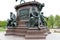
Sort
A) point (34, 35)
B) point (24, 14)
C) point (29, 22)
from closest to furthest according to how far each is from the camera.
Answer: point (34, 35) → point (29, 22) → point (24, 14)

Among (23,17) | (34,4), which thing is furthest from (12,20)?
(34,4)

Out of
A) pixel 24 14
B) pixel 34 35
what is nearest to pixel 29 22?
pixel 34 35

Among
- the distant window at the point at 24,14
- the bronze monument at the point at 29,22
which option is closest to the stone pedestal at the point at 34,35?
the bronze monument at the point at 29,22

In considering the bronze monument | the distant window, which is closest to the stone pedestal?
the bronze monument

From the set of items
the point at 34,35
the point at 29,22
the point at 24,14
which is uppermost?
the point at 24,14

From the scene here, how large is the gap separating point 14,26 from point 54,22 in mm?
50780

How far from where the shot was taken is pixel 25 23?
20.8 meters

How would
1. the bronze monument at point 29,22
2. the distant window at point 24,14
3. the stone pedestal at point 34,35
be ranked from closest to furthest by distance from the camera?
the stone pedestal at point 34,35
the bronze monument at point 29,22
the distant window at point 24,14

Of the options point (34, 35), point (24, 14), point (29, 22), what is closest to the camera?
point (34, 35)

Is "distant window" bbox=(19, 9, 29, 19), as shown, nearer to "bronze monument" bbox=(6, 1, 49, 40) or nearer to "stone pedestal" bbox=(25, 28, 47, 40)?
"bronze monument" bbox=(6, 1, 49, 40)

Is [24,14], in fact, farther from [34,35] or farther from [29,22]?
[34,35]

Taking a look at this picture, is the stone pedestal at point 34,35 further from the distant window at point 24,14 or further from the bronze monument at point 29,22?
the distant window at point 24,14

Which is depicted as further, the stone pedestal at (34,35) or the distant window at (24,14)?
the distant window at (24,14)

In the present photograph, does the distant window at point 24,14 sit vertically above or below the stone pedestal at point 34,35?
above
